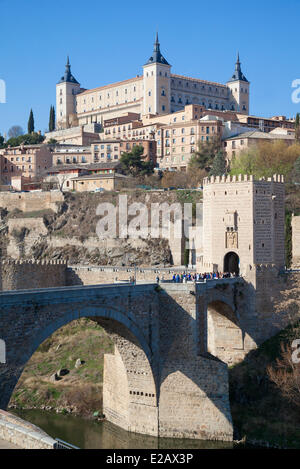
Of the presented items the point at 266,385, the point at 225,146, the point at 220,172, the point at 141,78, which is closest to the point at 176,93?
the point at 141,78

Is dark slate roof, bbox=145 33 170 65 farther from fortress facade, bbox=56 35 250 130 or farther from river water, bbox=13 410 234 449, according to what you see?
river water, bbox=13 410 234 449

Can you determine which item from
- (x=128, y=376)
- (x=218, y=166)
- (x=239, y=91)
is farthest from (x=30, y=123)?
(x=128, y=376)

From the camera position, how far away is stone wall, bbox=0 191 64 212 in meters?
62.8

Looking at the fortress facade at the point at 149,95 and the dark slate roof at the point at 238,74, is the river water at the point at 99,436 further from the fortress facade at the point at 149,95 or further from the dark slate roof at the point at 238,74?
the dark slate roof at the point at 238,74

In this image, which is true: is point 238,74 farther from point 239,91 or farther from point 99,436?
point 99,436

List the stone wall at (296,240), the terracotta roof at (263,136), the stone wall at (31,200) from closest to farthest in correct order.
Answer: the stone wall at (296,240), the stone wall at (31,200), the terracotta roof at (263,136)

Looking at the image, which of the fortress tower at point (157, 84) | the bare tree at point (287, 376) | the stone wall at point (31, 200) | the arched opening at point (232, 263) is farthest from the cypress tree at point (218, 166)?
the bare tree at point (287, 376)

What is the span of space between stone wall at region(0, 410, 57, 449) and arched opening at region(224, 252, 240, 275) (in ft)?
73.9

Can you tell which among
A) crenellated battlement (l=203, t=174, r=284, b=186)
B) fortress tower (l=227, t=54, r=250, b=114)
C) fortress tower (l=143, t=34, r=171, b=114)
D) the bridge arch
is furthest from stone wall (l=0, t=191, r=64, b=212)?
fortress tower (l=227, t=54, r=250, b=114)

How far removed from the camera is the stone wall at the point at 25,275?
118 ft

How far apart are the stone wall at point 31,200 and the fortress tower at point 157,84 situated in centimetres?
3222

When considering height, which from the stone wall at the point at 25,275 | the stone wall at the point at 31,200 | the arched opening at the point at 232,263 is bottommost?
the stone wall at the point at 25,275

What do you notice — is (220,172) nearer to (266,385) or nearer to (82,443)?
(266,385)

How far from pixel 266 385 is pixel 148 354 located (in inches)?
268
